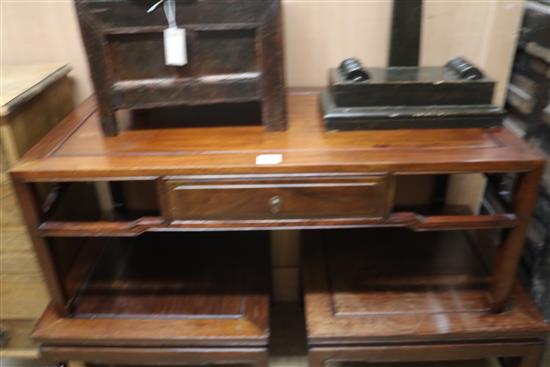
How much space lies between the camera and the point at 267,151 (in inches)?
35.1

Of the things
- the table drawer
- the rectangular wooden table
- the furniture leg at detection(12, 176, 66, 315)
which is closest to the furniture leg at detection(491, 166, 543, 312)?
the rectangular wooden table

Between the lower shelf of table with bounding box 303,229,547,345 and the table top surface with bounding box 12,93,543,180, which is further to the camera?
the lower shelf of table with bounding box 303,229,547,345

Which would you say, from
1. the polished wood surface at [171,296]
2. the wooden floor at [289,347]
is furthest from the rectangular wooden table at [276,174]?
the wooden floor at [289,347]

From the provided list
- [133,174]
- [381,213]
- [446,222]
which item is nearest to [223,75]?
[133,174]

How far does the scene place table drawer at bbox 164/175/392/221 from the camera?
0.84 metres

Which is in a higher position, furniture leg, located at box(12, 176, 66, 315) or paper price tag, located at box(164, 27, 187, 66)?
paper price tag, located at box(164, 27, 187, 66)

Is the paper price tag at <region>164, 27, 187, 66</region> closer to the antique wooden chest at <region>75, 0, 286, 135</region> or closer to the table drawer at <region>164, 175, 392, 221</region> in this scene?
the antique wooden chest at <region>75, 0, 286, 135</region>

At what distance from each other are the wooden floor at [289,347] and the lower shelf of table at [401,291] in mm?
307

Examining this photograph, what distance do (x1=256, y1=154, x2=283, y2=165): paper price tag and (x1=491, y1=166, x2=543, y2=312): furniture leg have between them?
17.6 inches

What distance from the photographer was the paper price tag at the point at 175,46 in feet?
2.89

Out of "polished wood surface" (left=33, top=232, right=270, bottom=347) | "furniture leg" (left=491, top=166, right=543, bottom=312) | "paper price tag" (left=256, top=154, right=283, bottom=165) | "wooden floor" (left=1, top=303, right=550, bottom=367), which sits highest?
"paper price tag" (left=256, top=154, right=283, bottom=165)

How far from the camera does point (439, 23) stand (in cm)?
116

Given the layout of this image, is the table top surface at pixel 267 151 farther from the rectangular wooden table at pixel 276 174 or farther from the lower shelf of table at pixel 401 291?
the lower shelf of table at pixel 401 291

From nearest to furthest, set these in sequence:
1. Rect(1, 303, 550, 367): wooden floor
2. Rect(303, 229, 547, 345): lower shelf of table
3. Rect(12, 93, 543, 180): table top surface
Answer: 1. Rect(12, 93, 543, 180): table top surface
2. Rect(303, 229, 547, 345): lower shelf of table
3. Rect(1, 303, 550, 367): wooden floor
